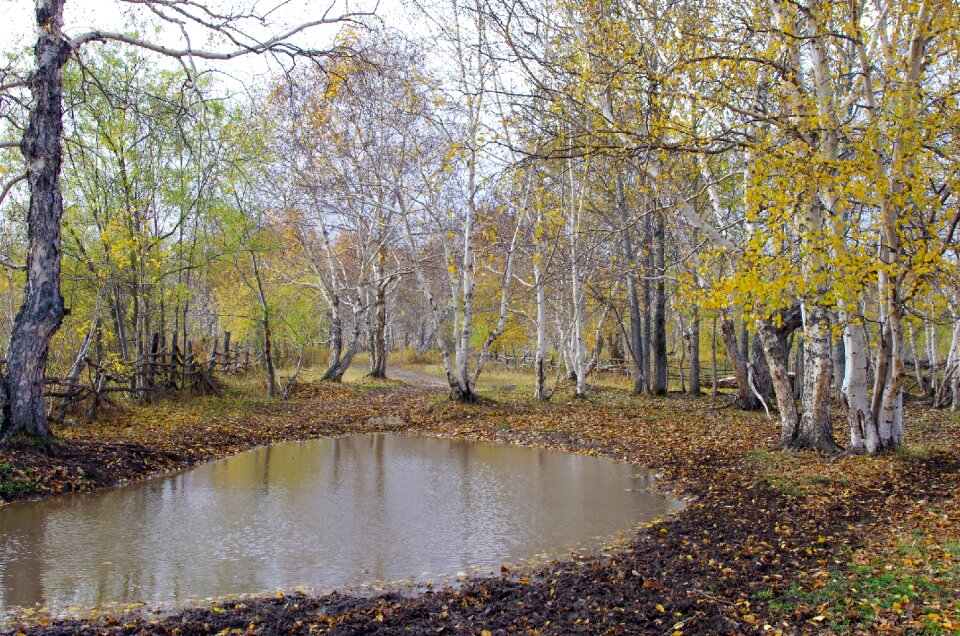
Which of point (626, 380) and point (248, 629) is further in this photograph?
point (626, 380)

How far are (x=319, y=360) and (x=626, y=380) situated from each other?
1562 centimetres

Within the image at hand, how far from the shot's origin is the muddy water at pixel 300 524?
18.4 ft

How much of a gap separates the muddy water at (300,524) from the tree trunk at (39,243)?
1559mm

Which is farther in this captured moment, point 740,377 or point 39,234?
point 740,377

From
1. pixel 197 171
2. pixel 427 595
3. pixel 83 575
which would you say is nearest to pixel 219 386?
pixel 197 171

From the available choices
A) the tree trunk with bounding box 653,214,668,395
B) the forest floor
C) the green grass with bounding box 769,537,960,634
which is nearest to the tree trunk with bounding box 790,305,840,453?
the forest floor

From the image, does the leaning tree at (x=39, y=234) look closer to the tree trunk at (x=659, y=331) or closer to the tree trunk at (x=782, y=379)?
the tree trunk at (x=782, y=379)

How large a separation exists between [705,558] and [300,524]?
168 inches

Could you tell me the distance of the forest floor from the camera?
4.25 meters

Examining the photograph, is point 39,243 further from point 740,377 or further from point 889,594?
point 740,377

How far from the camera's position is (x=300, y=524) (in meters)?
7.34

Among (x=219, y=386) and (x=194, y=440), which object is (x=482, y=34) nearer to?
(x=194, y=440)

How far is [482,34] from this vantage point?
13031 mm

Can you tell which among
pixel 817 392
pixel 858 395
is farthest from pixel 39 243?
pixel 858 395
